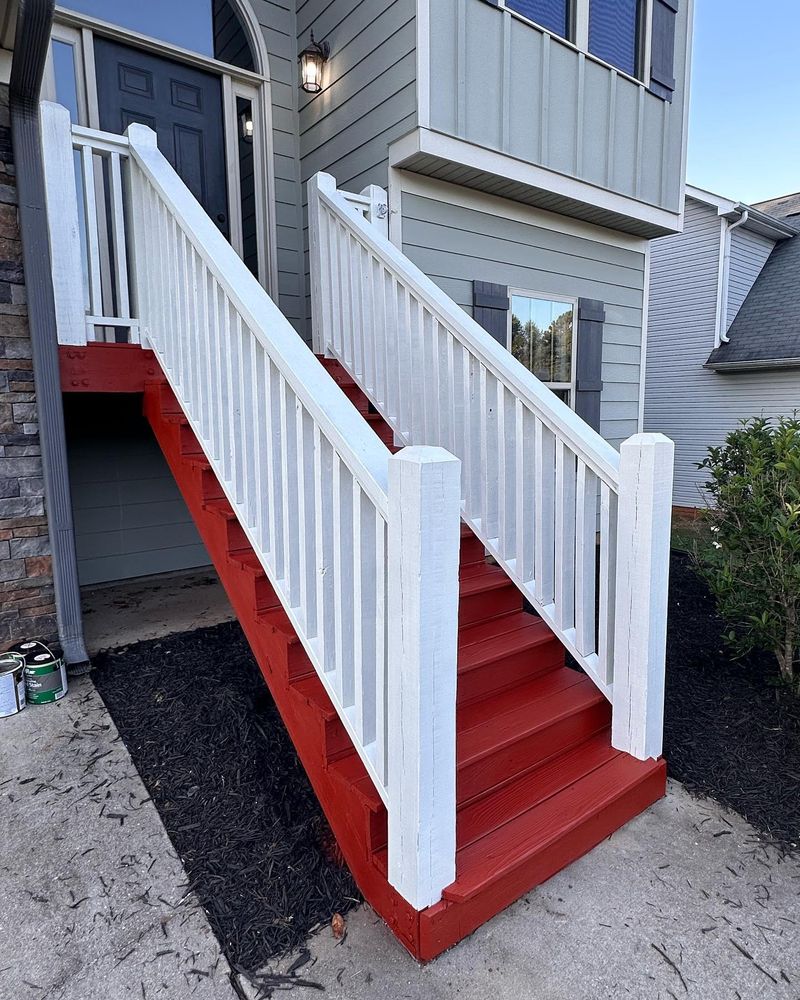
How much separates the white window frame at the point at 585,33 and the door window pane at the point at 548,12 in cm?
3

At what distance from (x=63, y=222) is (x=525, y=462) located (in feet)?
7.35

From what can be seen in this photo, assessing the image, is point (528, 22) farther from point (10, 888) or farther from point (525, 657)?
point (10, 888)

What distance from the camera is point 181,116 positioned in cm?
392

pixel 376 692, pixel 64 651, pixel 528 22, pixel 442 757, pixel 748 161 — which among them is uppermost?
pixel 748 161

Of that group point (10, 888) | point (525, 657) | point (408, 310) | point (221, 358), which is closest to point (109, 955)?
point (10, 888)

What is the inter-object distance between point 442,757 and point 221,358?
4.95 ft

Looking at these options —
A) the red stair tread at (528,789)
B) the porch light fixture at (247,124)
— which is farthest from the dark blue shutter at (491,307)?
the red stair tread at (528,789)

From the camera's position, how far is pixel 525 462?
2.39 meters

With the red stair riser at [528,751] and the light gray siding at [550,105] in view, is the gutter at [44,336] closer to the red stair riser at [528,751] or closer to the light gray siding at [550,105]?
the red stair riser at [528,751]

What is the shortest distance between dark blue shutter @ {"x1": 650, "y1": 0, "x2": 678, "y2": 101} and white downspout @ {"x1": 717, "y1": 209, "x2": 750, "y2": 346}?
5.51m

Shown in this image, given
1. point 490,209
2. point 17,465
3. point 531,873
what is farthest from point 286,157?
point 531,873

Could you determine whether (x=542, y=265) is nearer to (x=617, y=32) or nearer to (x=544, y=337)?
(x=544, y=337)

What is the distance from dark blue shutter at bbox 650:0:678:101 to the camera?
15.3 ft

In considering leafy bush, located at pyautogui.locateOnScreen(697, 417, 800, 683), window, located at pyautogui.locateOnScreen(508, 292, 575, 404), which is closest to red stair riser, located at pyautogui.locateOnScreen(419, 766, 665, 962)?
leafy bush, located at pyautogui.locateOnScreen(697, 417, 800, 683)
